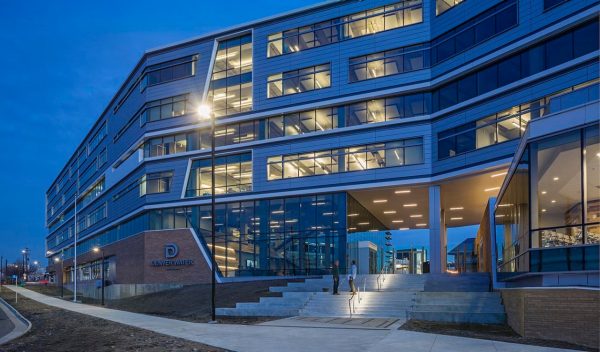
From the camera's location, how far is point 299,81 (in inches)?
1639

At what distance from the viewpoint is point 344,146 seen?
128 ft

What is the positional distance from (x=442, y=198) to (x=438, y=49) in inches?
459

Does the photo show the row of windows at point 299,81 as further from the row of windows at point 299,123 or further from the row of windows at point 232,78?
the row of windows at point 232,78

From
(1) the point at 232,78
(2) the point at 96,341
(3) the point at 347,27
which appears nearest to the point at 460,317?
(2) the point at 96,341

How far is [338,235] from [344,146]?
6541mm

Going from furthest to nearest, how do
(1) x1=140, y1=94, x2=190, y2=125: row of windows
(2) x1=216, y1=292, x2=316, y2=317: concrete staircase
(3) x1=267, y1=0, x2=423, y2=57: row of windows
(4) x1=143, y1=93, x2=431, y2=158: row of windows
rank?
(1) x1=140, y1=94, x2=190, y2=125: row of windows < (3) x1=267, y1=0, x2=423, y2=57: row of windows < (4) x1=143, y1=93, x2=431, y2=158: row of windows < (2) x1=216, y1=292, x2=316, y2=317: concrete staircase

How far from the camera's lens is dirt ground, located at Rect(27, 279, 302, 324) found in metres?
27.9

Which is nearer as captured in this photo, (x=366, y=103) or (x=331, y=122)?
(x=366, y=103)

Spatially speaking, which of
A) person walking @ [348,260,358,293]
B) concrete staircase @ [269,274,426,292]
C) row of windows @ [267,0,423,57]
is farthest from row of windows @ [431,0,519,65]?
person walking @ [348,260,358,293]

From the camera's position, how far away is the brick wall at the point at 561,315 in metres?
13.2

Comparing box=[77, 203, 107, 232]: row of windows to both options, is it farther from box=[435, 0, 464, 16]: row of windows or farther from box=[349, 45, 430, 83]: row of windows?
box=[435, 0, 464, 16]: row of windows

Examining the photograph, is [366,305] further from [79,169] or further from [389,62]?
Answer: [79,169]

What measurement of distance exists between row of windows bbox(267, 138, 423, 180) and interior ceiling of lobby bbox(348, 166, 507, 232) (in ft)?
6.27

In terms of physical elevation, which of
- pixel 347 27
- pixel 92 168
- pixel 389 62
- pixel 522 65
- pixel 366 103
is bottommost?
pixel 92 168
